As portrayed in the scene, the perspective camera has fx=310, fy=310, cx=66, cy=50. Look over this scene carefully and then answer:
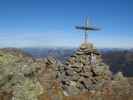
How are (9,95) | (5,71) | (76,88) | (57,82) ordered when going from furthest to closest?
(76,88) < (57,82) < (5,71) < (9,95)

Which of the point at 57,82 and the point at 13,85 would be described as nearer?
the point at 13,85

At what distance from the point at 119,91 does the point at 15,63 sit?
15.4 meters

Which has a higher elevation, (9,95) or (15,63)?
(15,63)

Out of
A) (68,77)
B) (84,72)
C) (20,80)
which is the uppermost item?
(20,80)

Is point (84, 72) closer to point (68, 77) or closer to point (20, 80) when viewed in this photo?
point (68, 77)

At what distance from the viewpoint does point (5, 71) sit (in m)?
23.8

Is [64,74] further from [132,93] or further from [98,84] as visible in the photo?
[132,93]

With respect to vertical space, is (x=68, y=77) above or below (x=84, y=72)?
below

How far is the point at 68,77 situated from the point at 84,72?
2.18 m

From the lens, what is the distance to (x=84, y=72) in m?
37.2

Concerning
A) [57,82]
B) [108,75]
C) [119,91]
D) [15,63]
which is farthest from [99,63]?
[15,63]

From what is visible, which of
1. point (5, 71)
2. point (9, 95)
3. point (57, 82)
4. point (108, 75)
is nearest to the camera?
point (9, 95)

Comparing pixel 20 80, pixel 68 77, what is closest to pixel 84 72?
pixel 68 77

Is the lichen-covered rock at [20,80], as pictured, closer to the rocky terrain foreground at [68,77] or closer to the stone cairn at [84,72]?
the rocky terrain foreground at [68,77]
